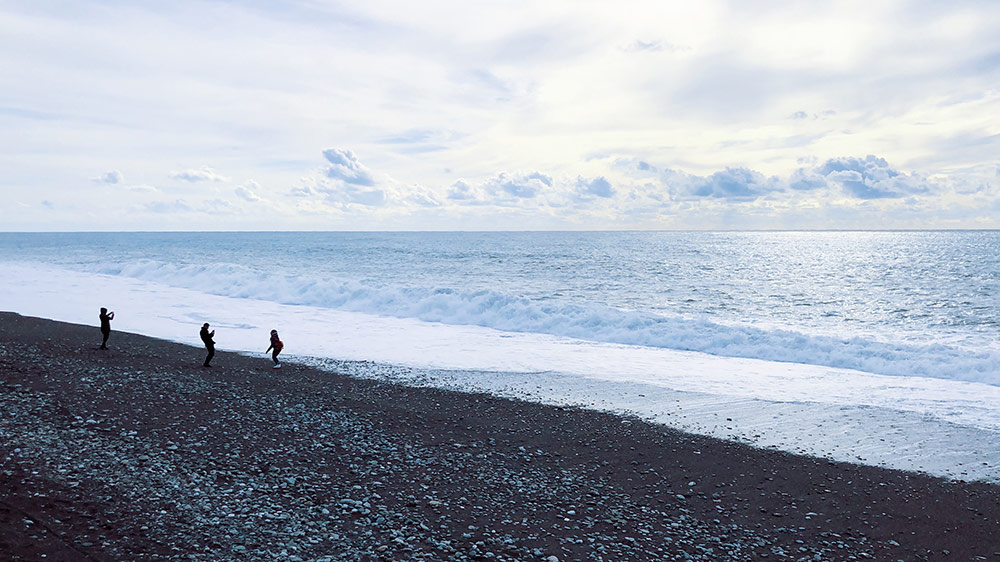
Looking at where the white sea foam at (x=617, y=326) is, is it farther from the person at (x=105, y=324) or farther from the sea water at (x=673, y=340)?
the person at (x=105, y=324)

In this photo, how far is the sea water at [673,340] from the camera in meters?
16.3

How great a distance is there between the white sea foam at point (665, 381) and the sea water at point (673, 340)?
9 centimetres

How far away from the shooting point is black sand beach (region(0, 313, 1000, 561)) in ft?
29.1

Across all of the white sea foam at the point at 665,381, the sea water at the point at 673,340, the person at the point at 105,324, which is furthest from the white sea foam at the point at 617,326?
the person at the point at 105,324

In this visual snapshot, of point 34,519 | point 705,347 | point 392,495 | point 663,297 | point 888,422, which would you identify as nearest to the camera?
point 34,519

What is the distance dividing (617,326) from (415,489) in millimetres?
22461

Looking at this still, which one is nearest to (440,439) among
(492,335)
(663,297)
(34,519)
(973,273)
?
(34,519)

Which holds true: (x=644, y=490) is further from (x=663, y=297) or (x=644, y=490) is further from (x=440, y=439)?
(x=663, y=297)

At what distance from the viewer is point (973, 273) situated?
6888cm

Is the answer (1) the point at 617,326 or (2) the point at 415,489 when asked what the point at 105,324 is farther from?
(1) the point at 617,326

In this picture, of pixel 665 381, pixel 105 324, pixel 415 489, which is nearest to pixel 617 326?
pixel 665 381

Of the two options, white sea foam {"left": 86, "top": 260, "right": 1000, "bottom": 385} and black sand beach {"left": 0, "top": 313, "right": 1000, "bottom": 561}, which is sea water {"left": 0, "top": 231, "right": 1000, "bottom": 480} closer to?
white sea foam {"left": 86, "top": 260, "right": 1000, "bottom": 385}

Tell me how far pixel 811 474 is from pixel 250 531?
35.1 ft

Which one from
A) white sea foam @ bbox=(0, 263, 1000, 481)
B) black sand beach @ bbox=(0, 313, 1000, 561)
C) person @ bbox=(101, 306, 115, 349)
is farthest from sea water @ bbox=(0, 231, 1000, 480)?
person @ bbox=(101, 306, 115, 349)
